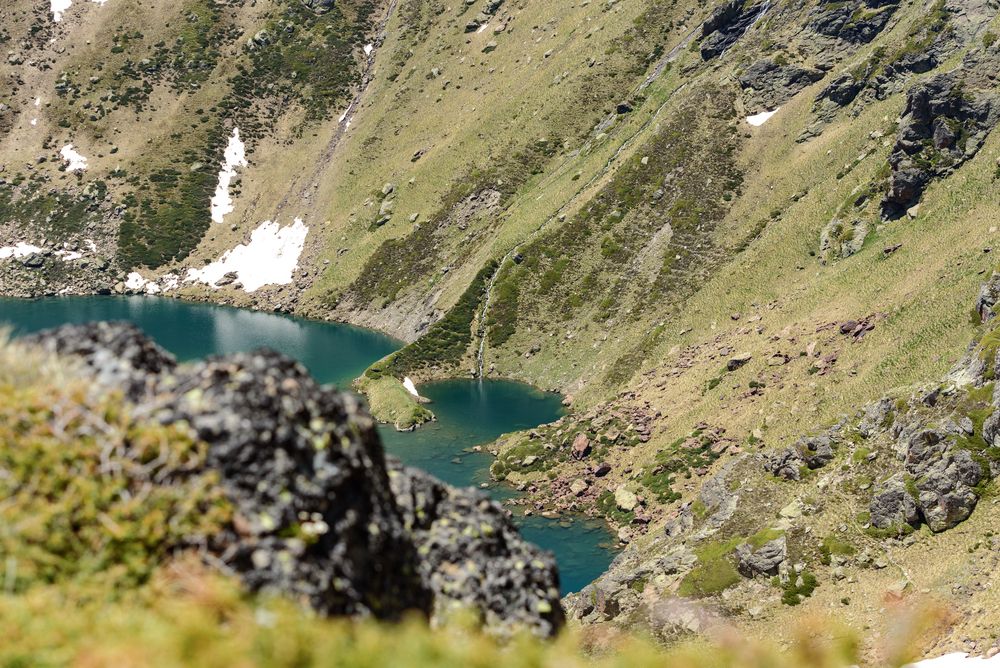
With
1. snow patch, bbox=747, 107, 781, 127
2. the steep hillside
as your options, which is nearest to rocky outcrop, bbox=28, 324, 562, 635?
the steep hillside

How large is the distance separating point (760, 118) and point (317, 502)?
12815cm

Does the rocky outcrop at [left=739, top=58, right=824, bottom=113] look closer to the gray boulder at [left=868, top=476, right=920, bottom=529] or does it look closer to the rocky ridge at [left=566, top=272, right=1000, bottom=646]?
the rocky ridge at [left=566, top=272, right=1000, bottom=646]

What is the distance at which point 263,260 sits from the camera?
17062 centimetres

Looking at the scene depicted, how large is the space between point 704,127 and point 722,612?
10131cm

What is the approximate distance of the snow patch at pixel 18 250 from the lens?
171000 mm

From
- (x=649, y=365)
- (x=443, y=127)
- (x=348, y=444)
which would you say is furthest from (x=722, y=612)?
(x=443, y=127)

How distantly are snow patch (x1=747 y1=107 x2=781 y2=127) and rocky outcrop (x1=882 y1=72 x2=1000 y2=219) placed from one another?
3864 cm

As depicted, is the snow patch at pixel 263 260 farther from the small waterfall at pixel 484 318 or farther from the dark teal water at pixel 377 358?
the small waterfall at pixel 484 318

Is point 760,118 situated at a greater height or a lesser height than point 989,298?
greater

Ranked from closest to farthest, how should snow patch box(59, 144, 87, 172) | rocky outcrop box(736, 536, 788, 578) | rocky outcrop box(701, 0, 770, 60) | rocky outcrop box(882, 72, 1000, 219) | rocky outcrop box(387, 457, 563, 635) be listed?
1. rocky outcrop box(387, 457, 563, 635)
2. rocky outcrop box(736, 536, 788, 578)
3. rocky outcrop box(882, 72, 1000, 219)
4. rocky outcrop box(701, 0, 770, 60)
5. snow patch box(59, 144, 87, 172)

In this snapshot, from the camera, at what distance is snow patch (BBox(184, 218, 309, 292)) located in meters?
166

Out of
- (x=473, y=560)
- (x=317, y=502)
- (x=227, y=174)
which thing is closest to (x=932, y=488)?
(x=473, y=560)

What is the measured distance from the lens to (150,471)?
10.6m

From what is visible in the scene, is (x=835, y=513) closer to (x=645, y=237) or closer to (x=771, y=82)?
(x=645, y=237)
